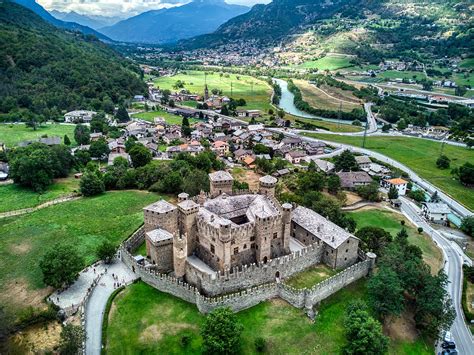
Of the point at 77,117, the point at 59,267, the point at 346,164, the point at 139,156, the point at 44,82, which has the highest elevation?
the point at 44,82

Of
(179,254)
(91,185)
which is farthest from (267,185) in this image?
(91,185)

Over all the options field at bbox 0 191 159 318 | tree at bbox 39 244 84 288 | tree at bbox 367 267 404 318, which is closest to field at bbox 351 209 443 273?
tree at bbox 367 267 404 318

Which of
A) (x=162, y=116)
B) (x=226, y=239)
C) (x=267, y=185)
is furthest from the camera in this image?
(x=162, y=116)

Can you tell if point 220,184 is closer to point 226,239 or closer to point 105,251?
point 226,239

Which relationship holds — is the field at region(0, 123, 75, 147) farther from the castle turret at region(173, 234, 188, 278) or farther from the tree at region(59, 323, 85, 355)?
the tree at region(59, 323, 85, 355)

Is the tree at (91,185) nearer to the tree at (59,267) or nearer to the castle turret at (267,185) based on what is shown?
the tree at (59,267)

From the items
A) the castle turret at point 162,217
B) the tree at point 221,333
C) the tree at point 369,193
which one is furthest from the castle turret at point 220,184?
the tree at point 369,193
